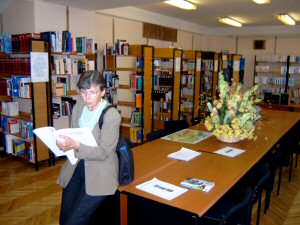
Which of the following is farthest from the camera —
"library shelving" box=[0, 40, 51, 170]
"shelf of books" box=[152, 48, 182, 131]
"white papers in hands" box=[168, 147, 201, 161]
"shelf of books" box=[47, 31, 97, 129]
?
"shelf of books" box=[152, 48, 182, 131]

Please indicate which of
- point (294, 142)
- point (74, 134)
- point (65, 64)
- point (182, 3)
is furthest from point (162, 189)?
point (182, 3)

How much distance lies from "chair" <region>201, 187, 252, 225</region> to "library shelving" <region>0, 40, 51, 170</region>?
3.44 m

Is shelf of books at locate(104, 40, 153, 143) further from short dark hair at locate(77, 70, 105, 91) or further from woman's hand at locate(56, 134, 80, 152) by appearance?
woman's hand at locate(56, 134, 80, 152)

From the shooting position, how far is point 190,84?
27.2 ft

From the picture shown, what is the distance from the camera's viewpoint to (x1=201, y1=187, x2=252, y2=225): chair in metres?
1.92

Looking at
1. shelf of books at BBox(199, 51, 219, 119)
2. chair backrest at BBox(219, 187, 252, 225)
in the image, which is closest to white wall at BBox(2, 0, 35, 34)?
chair backrest at BBox(219, 187, 252, 225)

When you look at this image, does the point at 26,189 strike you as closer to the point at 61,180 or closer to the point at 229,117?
the point at 61,180

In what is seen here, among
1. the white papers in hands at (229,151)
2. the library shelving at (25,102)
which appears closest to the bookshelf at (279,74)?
the white papers in hands at (229,151)

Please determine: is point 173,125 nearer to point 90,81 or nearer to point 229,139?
point 229,139

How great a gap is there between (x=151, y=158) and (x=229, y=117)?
1.10m

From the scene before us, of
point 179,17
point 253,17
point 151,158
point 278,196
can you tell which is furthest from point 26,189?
point 253,17

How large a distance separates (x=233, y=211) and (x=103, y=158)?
0.91m

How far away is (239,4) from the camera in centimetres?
682

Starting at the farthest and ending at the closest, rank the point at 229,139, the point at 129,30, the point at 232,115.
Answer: the point at 129,30
the point at 229,139
the point at 232,115
